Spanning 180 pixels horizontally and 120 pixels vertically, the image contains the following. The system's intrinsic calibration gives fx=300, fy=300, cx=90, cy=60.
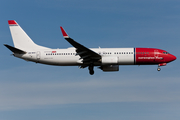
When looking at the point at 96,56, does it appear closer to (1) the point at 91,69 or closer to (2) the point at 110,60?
(2) the point at 110,60

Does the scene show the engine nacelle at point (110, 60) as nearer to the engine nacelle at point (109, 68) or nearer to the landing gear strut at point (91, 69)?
the landing gear strut at point (91, 69)

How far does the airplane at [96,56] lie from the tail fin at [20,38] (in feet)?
3.82

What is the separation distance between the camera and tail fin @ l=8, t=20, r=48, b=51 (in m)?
55.2

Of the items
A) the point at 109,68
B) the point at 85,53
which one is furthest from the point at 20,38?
the point at 109,68

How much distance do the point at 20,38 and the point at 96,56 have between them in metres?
15.7

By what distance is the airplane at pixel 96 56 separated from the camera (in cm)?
5031

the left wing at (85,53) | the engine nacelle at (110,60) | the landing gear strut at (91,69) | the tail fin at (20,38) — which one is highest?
the tail fin at (20,38)

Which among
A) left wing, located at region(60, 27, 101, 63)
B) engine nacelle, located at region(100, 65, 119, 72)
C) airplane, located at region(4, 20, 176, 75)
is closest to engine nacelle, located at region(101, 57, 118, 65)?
airplane, located at region(4, 20, 176, 75)

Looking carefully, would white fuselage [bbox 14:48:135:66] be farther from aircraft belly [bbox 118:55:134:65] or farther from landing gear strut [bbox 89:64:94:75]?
landing gear strut [bbox 89:64:94:75]

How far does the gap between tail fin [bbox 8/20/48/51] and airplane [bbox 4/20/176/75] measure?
116 centimetres

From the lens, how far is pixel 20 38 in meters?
56.2

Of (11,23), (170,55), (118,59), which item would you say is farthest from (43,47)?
(170,55)

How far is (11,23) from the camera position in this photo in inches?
2249

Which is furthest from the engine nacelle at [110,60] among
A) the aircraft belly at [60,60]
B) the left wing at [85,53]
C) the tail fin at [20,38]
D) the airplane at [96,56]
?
the tail fin at [20,38]
